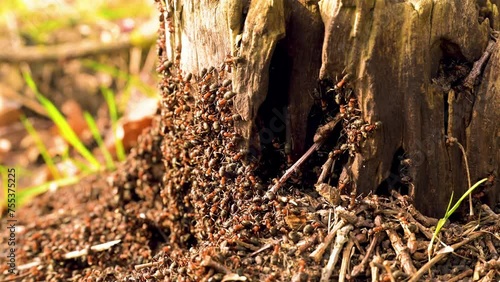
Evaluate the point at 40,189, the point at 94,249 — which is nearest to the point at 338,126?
the point at 94,249

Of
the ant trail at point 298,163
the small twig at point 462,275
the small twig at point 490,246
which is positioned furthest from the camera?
the ant trail at point 298,163

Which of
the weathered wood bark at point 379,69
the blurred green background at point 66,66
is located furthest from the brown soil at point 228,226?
the blurred green background at point 66,66

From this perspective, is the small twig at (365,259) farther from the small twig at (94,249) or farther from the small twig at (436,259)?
the small twig at (94,249)

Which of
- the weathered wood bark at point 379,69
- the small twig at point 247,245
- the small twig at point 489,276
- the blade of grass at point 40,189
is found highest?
the weathered wood bark at point 379,69

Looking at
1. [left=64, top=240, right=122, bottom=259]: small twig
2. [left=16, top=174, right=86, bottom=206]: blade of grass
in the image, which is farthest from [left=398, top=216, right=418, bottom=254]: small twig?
[left=16, top=174, right=86, bottom=206]: blade of grass

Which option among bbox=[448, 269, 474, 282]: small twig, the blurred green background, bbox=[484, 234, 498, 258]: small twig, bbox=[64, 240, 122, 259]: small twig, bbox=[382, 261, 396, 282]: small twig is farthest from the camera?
the blurred green background

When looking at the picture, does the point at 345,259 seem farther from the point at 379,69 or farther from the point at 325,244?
the point at 379,69

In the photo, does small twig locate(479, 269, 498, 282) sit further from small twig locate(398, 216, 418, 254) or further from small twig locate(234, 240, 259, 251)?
small twig locate(234, 240, 259, 251)
